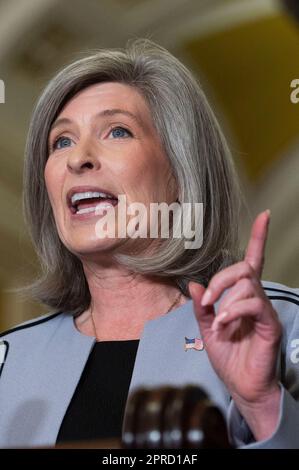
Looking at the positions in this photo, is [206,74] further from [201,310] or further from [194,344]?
[201,310]

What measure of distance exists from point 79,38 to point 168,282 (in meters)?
0.57

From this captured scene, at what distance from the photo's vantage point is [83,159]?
1.36 metres

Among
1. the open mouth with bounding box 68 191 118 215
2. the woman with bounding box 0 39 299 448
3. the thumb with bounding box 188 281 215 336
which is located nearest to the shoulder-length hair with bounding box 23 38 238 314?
the woman with bounding box 0 39 299 448

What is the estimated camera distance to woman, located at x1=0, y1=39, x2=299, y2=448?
1.30 m

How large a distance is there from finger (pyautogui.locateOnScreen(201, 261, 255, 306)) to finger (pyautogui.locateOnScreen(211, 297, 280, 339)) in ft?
0.08

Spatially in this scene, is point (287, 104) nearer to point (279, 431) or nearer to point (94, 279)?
point (94, 279)

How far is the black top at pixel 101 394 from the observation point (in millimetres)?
1267

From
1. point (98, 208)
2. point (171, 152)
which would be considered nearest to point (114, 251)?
point (98, 208)

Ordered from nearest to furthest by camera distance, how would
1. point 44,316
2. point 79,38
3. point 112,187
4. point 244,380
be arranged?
point 244,380
point 112,187
point 44,316
point 79,38

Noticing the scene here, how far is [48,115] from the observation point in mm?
1458

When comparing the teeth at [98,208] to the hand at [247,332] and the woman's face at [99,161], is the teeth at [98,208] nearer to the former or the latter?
the woman's face at [99,161]

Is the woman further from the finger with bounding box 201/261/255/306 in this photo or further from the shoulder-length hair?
the finger with bounding box 201/261/255/306

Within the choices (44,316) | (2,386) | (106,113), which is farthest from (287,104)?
(2,386)

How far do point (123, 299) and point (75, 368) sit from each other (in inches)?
6.1
